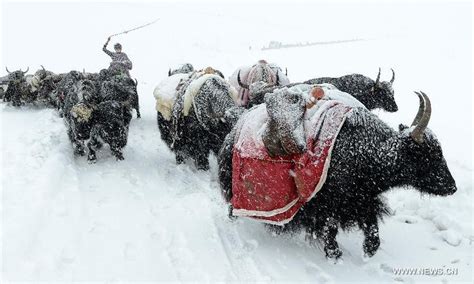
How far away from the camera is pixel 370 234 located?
3193mm

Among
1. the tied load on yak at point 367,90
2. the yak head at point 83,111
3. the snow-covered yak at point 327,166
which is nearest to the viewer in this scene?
the snow-covered yak at point 327,166

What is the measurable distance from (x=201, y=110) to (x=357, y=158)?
2.18 metres

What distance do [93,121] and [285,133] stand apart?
3.40m

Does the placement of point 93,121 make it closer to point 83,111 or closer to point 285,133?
point 83,111

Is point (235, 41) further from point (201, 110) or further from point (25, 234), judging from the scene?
point (25, 234)

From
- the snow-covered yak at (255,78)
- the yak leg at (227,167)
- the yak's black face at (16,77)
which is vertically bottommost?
the yak's black face at (16,77)

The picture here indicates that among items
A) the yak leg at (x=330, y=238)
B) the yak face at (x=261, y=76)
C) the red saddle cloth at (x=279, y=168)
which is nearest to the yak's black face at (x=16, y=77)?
the yak face at (x=261, y=76)

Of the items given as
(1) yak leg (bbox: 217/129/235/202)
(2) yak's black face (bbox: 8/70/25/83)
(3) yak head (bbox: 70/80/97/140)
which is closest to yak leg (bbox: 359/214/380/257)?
(1) yak leg (bbox: 217/129/235/202)

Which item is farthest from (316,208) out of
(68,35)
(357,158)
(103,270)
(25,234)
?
(68,35)

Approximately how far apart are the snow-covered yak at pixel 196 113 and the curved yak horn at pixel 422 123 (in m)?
1.69

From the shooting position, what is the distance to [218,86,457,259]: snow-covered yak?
2875 mm

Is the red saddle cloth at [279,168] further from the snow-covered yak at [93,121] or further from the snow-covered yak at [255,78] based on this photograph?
the snow-covered yak at [93,121]

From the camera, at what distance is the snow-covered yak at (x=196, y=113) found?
460 cm

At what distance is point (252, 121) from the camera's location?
11.2 feet
